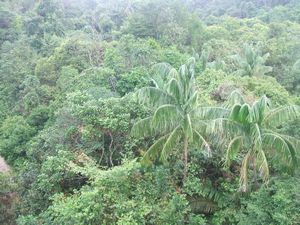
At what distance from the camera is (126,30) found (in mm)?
32562

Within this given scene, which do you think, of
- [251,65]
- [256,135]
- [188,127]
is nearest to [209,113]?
[188,127]

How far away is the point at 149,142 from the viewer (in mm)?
14789

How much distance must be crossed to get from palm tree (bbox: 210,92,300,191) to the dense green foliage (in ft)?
0.10

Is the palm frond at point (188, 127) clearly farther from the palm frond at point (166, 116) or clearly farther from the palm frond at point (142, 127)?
the palm frond at point (142, 127)

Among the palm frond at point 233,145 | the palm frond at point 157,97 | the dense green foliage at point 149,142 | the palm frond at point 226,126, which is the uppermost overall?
the palm frond at point 157,97

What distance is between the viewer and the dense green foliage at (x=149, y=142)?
34.8 ft

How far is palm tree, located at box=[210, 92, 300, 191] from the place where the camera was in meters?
10.1

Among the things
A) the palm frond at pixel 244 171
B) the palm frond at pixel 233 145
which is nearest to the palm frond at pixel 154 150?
the palm frond at pixel 233 145

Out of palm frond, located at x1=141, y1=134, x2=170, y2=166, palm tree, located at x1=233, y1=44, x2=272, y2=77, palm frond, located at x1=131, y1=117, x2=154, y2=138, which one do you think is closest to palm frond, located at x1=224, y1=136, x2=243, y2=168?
Answer: palm frond, located at x1=141, y1=134, x2=170, y2=166

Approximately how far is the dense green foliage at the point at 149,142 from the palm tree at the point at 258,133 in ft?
0.10

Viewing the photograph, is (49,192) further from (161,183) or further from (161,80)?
(161,80)

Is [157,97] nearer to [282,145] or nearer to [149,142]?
[149,142]

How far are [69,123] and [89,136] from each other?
2.13 metres

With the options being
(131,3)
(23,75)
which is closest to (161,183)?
(23,75)
